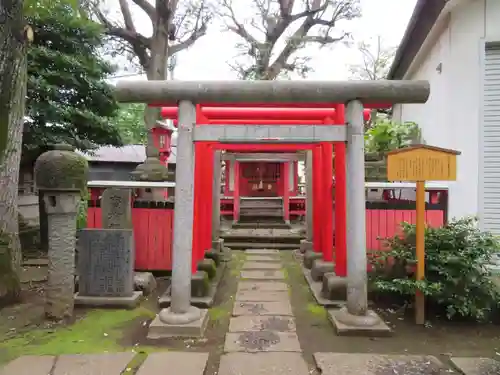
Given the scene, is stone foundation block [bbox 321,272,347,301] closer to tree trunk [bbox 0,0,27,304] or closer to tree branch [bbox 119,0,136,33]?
tree trunk [bbox 0,0,27,304]

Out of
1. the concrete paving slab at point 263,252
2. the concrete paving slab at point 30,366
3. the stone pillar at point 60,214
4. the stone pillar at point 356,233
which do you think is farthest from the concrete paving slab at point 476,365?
the concrete paving slab at point 263,252

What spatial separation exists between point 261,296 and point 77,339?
275 cm

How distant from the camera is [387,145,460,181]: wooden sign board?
4.87 metres

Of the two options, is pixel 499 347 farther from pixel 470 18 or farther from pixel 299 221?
pixel 299 221

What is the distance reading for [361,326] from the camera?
185 inches

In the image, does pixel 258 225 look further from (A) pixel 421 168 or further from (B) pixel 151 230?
(A) pixel 421 168

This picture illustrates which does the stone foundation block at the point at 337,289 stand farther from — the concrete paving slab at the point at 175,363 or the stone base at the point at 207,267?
the concrete paving slab at the point at 175,363

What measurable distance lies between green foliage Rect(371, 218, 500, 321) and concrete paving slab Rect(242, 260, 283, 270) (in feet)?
11.5

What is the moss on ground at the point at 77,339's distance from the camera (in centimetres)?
422

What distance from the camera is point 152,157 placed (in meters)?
9.36

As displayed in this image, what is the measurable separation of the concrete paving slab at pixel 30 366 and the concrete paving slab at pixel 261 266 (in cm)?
480

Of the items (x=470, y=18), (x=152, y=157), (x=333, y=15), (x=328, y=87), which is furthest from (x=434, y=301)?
(x=333, y=15)

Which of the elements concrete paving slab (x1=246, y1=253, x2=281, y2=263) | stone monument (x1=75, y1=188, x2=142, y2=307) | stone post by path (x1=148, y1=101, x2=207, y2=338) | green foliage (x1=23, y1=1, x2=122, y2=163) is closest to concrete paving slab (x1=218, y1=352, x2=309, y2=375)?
stone post by path (x1=148, y1=101, x2=207, y2=338)

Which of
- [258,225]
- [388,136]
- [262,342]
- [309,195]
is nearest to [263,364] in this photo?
[262,342]
